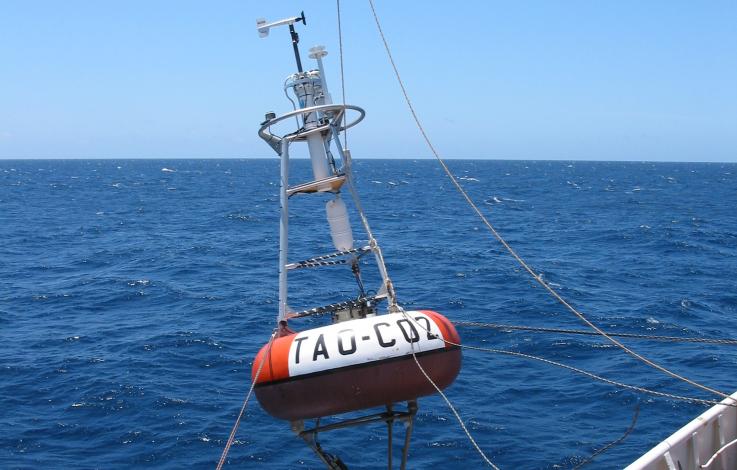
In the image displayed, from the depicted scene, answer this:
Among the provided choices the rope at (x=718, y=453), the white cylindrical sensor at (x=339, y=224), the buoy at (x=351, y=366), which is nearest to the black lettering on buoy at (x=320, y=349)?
the buoy at (x=351, y=366)

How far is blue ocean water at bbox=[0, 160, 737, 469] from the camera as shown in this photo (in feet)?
66.2

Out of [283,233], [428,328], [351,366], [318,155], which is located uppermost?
[318,155]

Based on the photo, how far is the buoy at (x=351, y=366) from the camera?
9.56 metres

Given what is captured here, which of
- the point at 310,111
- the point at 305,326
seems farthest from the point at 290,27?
the point at 305,326

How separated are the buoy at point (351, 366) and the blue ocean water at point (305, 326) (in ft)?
32.7

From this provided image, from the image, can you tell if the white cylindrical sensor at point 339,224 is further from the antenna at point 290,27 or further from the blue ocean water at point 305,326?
the blue ocean water at point 305,326

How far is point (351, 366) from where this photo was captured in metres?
9.52

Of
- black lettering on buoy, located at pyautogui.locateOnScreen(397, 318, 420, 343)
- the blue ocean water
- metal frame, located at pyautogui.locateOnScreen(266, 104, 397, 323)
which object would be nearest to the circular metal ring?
metal frame, located at pyautogui.locateOnScreen(266, 104, 397, 323)

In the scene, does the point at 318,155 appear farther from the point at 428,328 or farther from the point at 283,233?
the point at 428,328

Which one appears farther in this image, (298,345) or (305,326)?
(305,326)

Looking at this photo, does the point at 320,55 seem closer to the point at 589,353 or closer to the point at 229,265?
the point at 589,353

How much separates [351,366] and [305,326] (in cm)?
1874

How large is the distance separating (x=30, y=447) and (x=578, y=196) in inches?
3532

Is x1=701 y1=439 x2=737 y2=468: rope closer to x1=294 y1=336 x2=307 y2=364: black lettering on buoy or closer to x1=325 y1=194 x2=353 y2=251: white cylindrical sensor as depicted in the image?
x1=325 y1=194 x2=353 y2=251: white cylindrical sensor
